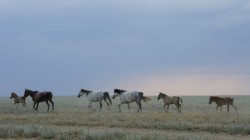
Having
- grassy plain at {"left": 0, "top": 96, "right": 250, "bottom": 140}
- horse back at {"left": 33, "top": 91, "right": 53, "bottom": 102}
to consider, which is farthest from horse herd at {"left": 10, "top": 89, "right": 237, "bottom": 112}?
grassy plain at {"left": 0, "top": 96, "right": 250, "bottom": 140}

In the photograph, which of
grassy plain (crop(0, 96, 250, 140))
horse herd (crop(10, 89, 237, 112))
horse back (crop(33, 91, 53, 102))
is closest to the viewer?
grassy plain (crop(0, 96, 250, 140))

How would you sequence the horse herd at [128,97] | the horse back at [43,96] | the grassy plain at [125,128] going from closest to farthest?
the grassy plain at [125,128] → the horse herd at [128,97] → the horse back at [43,96]

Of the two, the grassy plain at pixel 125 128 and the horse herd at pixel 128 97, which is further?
the horse herd at pixel 128 97

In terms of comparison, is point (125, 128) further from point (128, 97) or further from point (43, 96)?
point (43, 96)

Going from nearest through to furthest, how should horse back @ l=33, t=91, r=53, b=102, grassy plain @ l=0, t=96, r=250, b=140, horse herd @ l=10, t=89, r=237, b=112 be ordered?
1. grassy plain @ l=0, t=96, r=250, b=140
2. horse herd @ l=10, t=89, r=237, b=112
3. horse back @ l=33, t=91, r=53, b=102

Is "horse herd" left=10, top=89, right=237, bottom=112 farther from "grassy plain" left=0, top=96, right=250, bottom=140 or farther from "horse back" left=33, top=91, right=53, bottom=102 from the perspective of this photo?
"grassy plain" left=0, top=96, right=250, bottom=140

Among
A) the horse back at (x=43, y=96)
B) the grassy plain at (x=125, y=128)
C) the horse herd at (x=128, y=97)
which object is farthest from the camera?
the horse back at (x=43, y=96)

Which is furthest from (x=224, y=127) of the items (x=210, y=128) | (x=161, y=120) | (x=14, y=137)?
(x=14, y=137)

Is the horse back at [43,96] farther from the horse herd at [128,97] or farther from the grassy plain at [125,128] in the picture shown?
the grassy plain at [125,128]

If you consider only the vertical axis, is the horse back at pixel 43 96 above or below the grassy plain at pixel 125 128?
above

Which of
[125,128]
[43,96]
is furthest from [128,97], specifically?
[125,128]

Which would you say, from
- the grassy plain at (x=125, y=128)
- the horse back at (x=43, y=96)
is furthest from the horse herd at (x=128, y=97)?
the grassy plain at (x=125, y=128)

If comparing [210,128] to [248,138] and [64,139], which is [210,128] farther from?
[64,139]

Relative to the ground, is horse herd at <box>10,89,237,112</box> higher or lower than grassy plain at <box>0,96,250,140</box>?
higher
